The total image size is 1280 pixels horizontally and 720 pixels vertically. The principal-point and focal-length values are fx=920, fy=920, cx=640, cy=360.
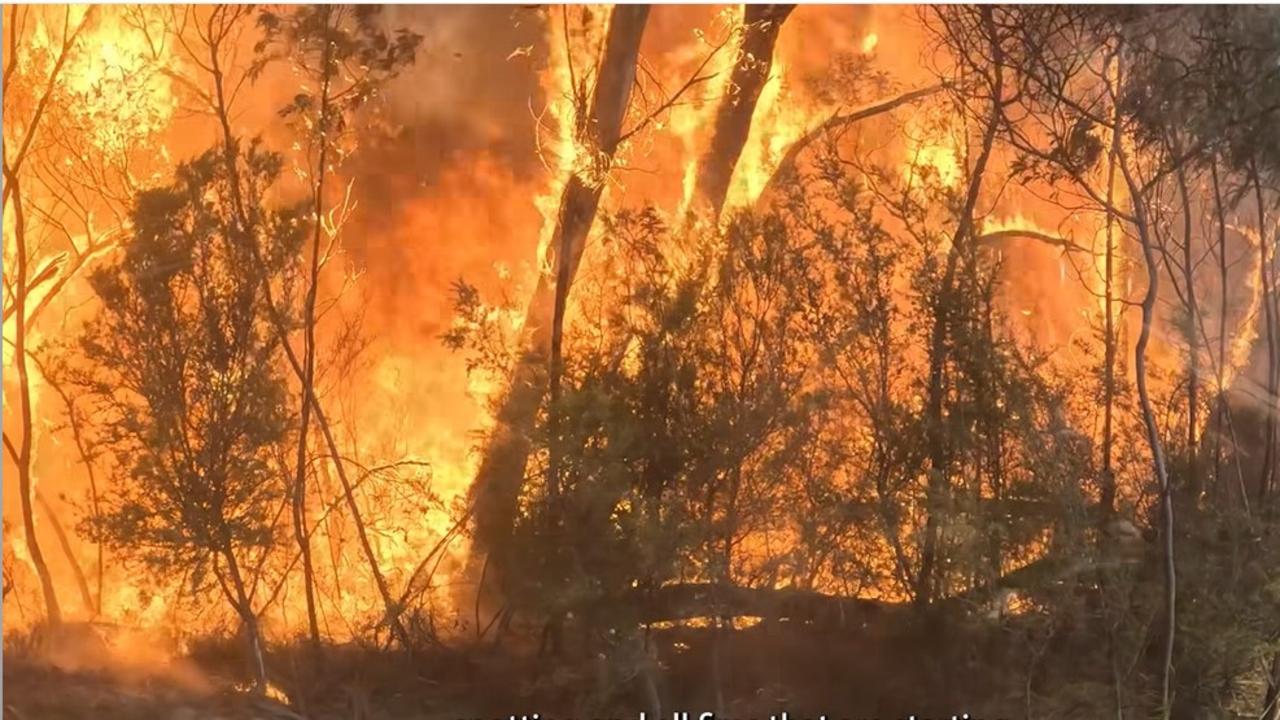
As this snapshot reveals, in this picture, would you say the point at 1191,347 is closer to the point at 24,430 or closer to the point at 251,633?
the point at 251,633

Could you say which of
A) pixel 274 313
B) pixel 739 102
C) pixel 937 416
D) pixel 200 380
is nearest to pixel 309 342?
pixel 274 313

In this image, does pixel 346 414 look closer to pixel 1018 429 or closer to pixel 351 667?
pixel 351 667

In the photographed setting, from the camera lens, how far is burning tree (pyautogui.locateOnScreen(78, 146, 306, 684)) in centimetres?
229

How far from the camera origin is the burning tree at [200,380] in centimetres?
229

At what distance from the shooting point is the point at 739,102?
2318 mm

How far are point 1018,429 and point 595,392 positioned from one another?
1.07m

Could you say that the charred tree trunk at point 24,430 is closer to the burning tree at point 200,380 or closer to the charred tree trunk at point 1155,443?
the burning tree at point 200,380

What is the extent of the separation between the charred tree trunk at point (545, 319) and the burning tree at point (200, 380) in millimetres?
536

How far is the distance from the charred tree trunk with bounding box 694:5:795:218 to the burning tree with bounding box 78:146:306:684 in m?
1.03

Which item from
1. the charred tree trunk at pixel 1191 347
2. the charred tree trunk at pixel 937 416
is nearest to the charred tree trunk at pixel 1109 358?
the charred tree trunk at pixel 1191 347

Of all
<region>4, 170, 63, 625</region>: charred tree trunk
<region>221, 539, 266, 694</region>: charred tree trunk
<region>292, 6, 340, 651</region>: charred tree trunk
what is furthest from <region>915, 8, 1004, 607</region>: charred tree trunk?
<region>4, 170, 63, 625</region>: charred tree trunk

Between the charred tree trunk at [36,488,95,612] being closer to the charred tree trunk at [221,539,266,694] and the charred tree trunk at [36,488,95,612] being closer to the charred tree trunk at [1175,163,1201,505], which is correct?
the charred tree trunk at [221,539,266,694]

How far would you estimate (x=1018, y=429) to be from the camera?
231cm

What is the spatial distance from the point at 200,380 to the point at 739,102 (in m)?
1.52
